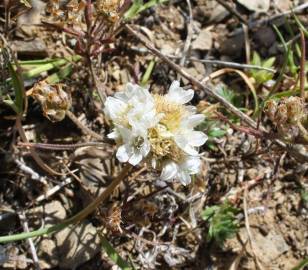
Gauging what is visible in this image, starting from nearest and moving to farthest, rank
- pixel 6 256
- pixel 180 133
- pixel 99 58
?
pixel 180 133 → pixel 6 256 → pixel 99 58

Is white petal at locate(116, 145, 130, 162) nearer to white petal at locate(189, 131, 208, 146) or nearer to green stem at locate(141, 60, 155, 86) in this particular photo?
white petal at locate(189, 131, 208, 146)

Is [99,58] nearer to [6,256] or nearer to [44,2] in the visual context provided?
[44,2]

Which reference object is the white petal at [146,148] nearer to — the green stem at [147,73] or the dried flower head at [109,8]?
the dried flower head at [109,8]

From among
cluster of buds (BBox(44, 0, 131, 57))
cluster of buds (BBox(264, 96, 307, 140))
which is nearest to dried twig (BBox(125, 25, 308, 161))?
cluster of buds (BBox(44, 0, 131, 57))

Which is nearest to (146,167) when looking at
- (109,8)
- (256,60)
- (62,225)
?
(62,225)

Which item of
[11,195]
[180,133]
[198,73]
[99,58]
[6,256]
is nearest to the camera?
[180,133]

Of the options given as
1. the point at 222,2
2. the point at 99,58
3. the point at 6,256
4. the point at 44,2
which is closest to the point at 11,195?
the point at 6,256
